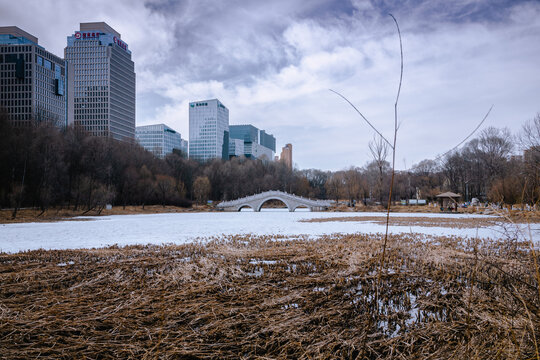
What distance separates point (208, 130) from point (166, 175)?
75326 millimetres

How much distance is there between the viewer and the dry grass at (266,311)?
221 cm

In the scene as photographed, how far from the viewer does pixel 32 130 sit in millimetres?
31688

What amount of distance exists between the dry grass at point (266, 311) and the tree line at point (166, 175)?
5.07 meters

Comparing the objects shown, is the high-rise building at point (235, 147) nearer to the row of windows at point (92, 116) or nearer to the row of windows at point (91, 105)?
the row of windows at point (92, 116)

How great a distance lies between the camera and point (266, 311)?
9.78ft

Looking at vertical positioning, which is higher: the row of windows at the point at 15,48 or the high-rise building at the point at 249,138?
the row of windows at the point at 15,48

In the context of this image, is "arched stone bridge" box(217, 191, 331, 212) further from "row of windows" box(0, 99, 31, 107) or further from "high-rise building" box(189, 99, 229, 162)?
"high-rise building" box(189, 99, 229, 162)

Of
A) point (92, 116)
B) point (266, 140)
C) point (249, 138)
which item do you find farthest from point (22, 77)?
point (266, 140)

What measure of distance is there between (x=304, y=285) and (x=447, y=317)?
1685 millimetres

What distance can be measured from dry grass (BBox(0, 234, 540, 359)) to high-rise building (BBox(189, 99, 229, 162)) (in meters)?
121

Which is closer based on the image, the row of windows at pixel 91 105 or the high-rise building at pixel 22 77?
the high-rise building at pixel 22 77

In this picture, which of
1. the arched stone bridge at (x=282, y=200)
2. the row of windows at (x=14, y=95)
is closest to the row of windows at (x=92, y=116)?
the row of windows at (x=14, y=95)

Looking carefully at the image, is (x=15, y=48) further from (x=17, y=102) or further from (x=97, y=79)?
(x=97, y=79)

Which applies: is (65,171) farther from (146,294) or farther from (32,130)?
(146,294)
